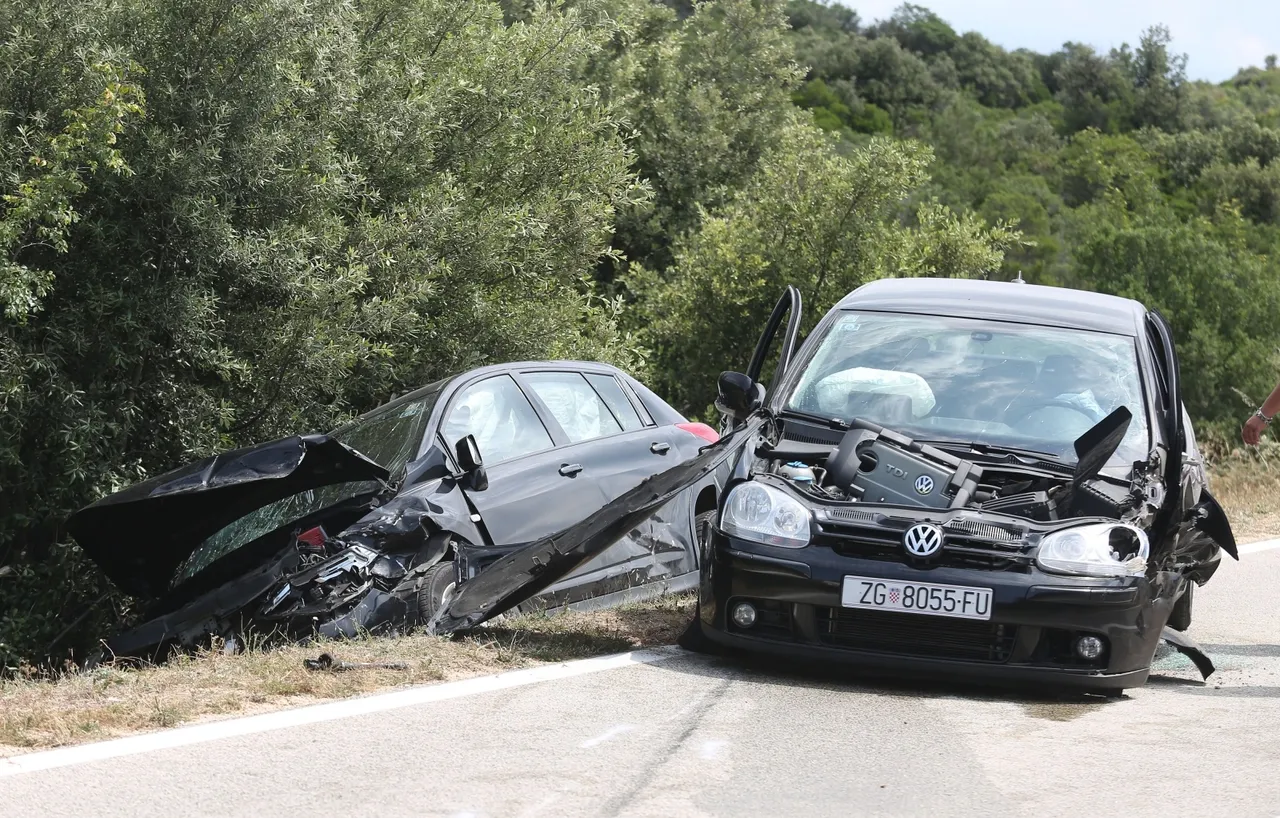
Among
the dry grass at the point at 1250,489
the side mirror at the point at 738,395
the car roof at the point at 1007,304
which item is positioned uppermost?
the car roof at the point at 1007,304

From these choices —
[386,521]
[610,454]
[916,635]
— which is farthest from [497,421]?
[916,635]

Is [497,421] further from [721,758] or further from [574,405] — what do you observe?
[721,758]

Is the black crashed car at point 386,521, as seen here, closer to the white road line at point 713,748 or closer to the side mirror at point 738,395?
the side mirror at point 738,395

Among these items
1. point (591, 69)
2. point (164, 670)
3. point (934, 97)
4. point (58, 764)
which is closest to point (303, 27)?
point (164, 670)

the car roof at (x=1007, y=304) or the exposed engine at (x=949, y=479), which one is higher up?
the car roof at (x=1007, y=304)

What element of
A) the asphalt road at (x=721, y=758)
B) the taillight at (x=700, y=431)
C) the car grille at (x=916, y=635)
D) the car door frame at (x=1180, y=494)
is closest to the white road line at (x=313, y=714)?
the asphalt road at (x=721, y=758)

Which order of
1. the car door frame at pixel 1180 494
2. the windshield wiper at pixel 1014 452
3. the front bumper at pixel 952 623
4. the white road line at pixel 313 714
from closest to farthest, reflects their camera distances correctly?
1. the white road line at pixel 313 714
2. the front bumper at pixel 952 623
3. the car door frame at pixel 1180 494
4. the windshield wiper at pixel 1014 452

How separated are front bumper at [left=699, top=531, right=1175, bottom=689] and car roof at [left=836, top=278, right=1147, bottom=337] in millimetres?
1906

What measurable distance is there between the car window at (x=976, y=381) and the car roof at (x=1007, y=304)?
63 millimetres

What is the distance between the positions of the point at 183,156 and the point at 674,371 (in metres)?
18.9

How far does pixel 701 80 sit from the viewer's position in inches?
1358

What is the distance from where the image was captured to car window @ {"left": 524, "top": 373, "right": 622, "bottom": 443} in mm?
8578

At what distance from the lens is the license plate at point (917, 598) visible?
611cm

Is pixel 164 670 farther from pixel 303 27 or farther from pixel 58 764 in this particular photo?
pixel 303 27
